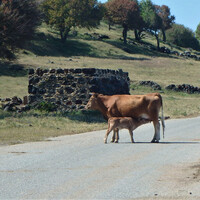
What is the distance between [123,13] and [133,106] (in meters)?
74.1

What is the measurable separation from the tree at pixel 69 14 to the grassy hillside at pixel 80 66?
8.71 ft

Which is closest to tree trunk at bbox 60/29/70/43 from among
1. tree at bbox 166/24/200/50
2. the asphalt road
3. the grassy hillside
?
the grassy hillside

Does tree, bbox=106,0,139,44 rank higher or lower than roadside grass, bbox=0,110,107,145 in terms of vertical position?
higher

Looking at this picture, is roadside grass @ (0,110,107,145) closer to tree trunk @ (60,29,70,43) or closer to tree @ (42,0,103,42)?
tree @ (42,0,103,42)

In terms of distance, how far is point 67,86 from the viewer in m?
25.3

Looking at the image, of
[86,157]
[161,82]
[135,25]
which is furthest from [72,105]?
[135,25]

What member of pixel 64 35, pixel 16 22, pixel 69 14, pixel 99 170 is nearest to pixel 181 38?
pixel 64 35

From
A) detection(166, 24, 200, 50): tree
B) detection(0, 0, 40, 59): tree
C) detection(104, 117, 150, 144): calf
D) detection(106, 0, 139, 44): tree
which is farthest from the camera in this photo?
detection(166, 24, 200, 50): tree

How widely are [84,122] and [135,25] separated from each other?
6743cm

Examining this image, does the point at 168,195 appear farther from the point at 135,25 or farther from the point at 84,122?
the point at 135,25

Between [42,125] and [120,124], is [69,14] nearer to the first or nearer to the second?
[42,125]

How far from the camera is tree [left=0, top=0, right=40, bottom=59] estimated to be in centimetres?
2695

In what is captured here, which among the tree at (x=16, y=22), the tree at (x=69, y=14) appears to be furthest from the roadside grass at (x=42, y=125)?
the tree at (x=69, y=14)

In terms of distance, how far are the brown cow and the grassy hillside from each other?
224cm
